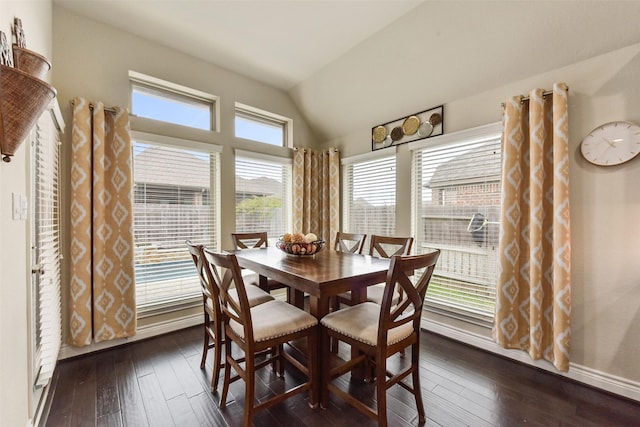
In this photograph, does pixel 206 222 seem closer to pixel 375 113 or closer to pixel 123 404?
pixel 123 404

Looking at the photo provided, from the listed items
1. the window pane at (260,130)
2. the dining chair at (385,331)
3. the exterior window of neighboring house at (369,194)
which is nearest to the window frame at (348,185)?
the exterior window of neighboring house at (369,194)

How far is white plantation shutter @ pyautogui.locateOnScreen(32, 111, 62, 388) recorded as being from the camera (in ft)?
5.03

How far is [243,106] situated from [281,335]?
2.87 metres

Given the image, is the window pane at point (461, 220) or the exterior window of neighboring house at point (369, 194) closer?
the window pane at point (461, 220)

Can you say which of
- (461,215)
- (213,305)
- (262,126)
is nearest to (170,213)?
(213,305)

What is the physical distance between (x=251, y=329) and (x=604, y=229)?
8.34ft

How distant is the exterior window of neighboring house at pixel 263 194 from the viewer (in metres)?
3.38

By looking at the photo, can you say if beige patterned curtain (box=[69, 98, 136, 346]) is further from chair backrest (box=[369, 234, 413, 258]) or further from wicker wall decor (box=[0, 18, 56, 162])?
chair backrest (box=[369, 234, 413, 258])

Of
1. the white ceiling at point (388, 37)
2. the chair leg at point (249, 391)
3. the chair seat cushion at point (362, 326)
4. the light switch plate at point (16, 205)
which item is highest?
the white ceiling at point (388, 37)

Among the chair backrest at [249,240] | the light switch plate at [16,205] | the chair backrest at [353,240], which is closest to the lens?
the light switch plate at [16,205]

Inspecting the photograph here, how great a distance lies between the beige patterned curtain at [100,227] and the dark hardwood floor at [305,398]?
0.35 m

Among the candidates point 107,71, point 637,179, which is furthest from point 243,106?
point 637,179

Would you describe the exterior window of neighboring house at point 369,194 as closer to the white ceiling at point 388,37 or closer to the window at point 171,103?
the white ceiling at point 388,37

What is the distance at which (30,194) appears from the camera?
140 cm
